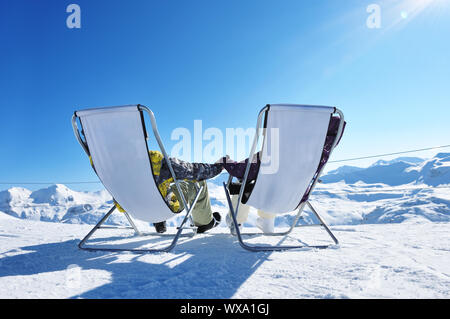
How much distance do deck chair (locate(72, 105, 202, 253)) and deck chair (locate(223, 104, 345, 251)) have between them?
658 millimetres

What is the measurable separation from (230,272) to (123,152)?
3.71 ft

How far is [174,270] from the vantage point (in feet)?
4.24

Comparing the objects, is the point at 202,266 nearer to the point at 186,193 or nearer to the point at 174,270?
the point at 174,270

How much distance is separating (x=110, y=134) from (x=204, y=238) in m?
1.38

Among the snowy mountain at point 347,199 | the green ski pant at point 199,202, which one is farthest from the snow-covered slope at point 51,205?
the green ski pant at point 199,202

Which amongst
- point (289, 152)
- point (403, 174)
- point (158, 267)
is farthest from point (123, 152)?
point (403, 174)

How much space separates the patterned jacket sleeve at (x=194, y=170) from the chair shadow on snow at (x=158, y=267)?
1.95 ft

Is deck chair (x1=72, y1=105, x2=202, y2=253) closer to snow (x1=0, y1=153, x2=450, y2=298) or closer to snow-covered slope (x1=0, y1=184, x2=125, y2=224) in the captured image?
snow (x1=0, y1=153, x2=450, y2=298)

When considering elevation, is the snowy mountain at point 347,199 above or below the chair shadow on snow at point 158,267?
below

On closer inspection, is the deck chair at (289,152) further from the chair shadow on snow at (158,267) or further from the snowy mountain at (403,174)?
the snowy mountain at (403,174)

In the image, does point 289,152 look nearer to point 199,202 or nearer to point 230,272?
point 230,272

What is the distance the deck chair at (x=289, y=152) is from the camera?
1.62 m

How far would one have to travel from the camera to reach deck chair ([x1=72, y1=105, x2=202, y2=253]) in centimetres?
160
